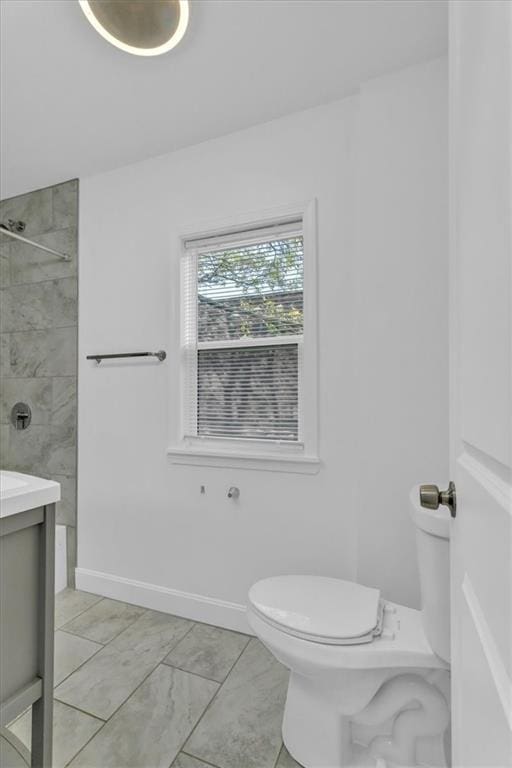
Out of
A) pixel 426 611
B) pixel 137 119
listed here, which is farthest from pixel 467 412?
pixel 137 119

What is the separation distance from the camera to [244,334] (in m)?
2.10

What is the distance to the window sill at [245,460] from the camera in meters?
1.89

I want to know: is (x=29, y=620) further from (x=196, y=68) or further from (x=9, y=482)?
(x=196, y=68)

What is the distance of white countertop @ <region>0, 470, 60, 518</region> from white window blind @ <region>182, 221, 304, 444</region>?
3.78 feet

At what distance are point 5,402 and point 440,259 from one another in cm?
273

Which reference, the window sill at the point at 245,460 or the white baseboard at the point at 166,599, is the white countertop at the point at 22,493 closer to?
the window sill at the point at 245,460

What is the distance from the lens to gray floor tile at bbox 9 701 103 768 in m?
1.30

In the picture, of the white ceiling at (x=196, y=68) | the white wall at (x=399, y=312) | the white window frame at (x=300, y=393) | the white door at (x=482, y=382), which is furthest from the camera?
the white window frame at (x=300, y=393)

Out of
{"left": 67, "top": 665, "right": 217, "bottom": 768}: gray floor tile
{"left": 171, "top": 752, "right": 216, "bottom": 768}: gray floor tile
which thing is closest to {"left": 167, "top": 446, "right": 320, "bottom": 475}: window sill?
{"left": 67, "top": 665, "right": 217, "bottom": 768}: gray floor tile

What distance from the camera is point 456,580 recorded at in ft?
2.37

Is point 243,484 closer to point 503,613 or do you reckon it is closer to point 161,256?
point 161,256

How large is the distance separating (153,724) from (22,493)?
3.53ft

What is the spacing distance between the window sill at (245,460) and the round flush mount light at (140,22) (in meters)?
1.70

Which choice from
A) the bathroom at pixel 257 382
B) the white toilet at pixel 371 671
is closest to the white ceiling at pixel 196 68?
the bathroom at pixel 257 382
